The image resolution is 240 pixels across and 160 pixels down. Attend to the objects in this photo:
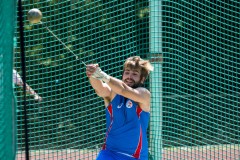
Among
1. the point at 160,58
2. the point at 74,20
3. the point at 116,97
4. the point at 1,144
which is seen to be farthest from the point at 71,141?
the point at 1,144

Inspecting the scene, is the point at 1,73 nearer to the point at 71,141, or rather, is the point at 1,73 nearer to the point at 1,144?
the point at 1,144

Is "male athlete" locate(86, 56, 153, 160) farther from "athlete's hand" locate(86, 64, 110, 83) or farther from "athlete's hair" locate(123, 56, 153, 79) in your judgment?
"athlete's hand" locate(86, 64, 110, 83)

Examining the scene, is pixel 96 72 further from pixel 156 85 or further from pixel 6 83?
pixel 156 85

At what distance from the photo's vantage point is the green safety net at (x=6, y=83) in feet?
16.2

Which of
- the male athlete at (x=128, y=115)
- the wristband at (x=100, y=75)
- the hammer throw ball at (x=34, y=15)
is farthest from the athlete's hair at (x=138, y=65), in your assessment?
the hammer throw ball at (x=34, y=15)

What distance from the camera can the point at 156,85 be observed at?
8.35 meters

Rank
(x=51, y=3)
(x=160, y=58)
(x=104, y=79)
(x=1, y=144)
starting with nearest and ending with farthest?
(x=1, y=144), (x=104, y=79), (x=160, y=58), (x=51, y=3)

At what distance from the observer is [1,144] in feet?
16.4

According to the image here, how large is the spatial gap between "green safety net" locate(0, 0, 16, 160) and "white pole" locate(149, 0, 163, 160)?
341 centimetres

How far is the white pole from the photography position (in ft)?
27.0

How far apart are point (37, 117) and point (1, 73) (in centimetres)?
490

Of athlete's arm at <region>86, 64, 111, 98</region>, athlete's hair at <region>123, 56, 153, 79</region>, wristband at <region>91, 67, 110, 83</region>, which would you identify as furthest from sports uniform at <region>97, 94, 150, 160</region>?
wristband at <region>91, 67, 110, 83</region>

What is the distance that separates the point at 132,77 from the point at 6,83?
4.67 ft

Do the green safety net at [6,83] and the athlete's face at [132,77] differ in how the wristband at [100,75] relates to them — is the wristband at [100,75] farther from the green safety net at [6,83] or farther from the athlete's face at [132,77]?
the green safety net at [6,83]
